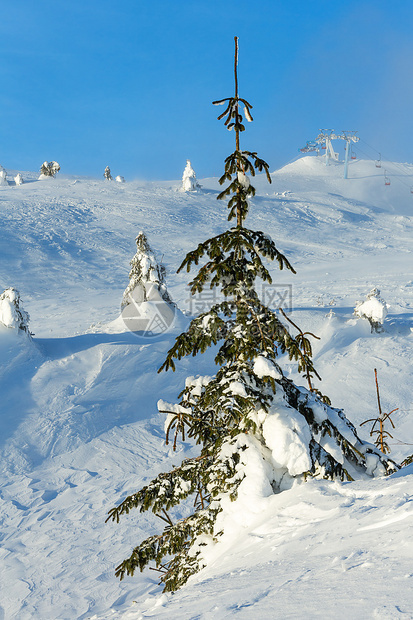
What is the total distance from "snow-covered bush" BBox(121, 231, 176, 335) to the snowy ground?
68 cm

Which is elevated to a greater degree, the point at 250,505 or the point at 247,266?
the point at 247,266

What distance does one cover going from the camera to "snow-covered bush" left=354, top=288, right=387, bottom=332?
54.3 ft

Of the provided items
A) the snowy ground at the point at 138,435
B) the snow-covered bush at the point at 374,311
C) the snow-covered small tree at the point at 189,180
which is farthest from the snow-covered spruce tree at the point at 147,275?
the snow-covered small tree at the point at 189,180

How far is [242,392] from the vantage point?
3607mm

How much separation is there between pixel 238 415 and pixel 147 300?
44.5 feet

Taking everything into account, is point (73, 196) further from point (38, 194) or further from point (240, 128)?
point (240, 128)

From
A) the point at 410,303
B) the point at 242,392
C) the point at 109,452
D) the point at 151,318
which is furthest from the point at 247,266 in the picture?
the point at 410,303

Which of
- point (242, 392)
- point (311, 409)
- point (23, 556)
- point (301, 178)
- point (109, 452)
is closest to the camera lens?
point (242, 392)

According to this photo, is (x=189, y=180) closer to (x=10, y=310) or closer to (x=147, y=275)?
(x=147, y=275)

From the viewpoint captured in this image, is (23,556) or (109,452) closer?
(23,556)

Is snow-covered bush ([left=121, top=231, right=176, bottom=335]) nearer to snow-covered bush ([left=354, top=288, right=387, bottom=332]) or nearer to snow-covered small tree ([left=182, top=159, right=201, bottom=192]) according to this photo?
A: snow-covered bush ([left=354, top=288, right=387, bottom=332])

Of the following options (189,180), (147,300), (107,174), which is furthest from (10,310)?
(107,174)

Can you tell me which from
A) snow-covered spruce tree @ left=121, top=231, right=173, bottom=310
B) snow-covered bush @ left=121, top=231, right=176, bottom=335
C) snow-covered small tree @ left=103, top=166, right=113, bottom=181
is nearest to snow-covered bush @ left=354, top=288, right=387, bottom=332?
snow-covered bush @ left=121, top=231, right=176, bottom=335

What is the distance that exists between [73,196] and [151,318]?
33.3 m
